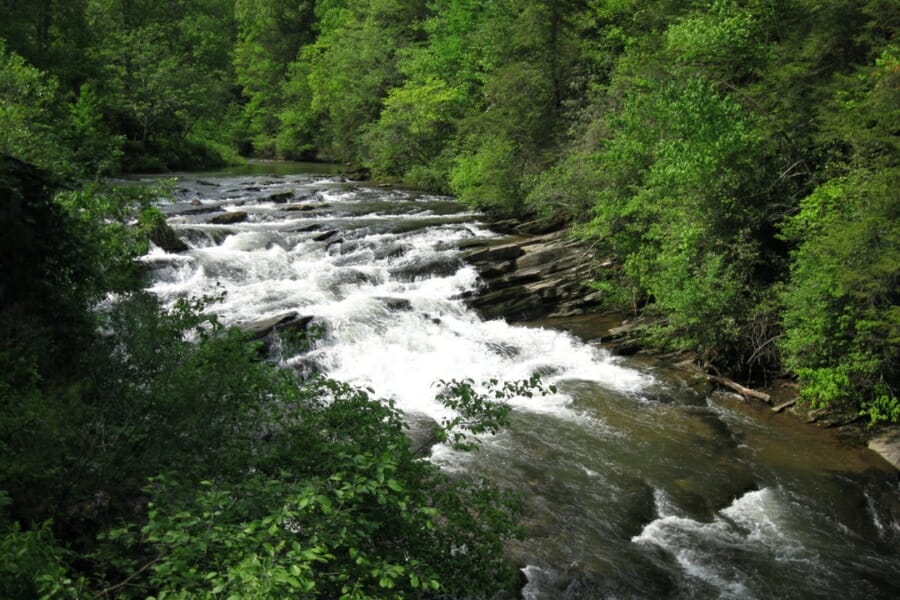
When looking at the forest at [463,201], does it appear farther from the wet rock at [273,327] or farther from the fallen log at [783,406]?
the wet rock at [273,327]

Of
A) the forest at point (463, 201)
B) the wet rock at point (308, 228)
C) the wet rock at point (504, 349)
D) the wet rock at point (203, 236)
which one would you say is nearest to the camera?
the forest at point (463, 201)

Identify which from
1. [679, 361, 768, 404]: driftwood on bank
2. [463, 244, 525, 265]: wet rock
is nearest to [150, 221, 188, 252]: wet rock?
[463, 244, 525, 265]: wet rock

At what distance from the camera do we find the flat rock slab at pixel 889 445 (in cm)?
924

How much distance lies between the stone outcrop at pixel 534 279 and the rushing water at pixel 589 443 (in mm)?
572

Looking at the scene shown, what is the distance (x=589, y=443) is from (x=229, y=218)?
13690 mm

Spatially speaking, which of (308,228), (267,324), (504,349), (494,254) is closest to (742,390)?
(504,349)

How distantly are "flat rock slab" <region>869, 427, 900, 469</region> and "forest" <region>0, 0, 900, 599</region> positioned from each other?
263mm

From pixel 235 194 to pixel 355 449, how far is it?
71.2ft

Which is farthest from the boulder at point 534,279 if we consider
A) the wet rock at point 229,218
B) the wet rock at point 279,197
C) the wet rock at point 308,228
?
the wet rock at point 279,197

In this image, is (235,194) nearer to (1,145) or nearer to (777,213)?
(1,145)

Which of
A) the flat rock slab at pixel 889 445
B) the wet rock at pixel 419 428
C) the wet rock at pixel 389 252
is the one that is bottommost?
the flat rock slab at pixel 889 445

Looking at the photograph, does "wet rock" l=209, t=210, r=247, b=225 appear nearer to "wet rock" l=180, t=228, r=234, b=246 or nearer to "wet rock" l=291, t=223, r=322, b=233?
"wet rock" l=180, t=228, r=234, b=246

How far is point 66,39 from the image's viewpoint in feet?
94.3

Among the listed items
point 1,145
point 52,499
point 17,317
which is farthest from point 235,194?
point 52,499
